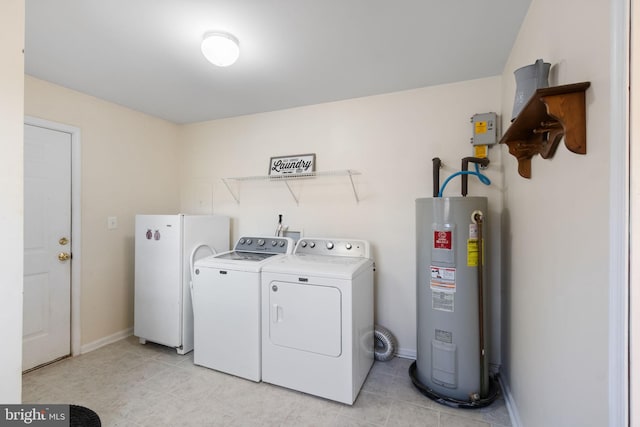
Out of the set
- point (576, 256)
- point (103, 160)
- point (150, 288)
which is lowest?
point (150, 288)

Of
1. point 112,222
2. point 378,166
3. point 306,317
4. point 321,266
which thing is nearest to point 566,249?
point 321,266

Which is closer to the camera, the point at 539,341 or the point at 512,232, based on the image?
the point at 539,341

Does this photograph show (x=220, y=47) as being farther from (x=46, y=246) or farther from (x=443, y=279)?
(x=46, y=246)

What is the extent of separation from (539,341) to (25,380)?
3.46m

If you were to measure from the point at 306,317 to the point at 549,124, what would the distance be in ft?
5.57

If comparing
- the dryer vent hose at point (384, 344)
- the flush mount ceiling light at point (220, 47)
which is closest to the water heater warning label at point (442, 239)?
the dryer vent hose at point (384, 344)

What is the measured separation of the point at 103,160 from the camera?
8.82 ft

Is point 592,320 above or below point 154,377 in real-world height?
above

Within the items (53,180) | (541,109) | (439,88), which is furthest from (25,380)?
(439,88)

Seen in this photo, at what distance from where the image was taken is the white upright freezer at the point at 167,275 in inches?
98.9

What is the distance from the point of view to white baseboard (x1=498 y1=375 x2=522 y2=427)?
5.33 ft

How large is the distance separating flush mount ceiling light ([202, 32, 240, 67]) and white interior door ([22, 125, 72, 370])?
69.4 inches

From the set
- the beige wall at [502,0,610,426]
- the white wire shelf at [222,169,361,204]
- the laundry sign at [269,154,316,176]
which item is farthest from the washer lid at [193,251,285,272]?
the beige wall at [502,0,610,426]

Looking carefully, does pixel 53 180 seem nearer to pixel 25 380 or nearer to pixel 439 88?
pixel 25 380
